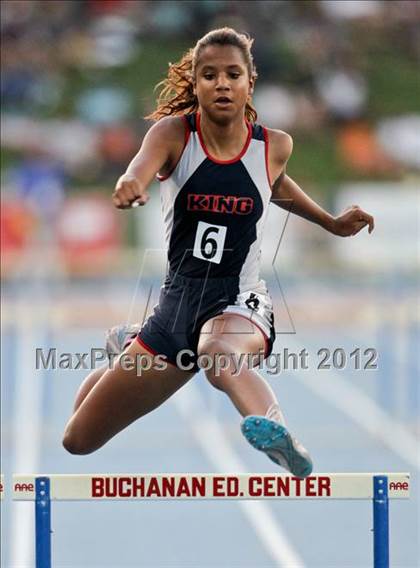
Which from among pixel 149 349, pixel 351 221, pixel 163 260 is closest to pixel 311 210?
pixel 351 221

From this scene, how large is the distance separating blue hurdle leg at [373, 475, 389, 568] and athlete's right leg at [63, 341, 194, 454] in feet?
2.33

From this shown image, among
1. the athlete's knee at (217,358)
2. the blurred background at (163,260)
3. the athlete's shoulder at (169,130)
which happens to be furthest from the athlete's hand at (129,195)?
the blurred background at (163,260)

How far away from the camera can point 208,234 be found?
430 cm

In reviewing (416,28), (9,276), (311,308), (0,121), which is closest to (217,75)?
(9,276)

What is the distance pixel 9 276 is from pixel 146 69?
9.89 meters

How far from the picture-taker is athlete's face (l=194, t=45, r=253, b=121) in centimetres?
416

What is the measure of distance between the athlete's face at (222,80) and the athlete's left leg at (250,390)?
2.18 ft

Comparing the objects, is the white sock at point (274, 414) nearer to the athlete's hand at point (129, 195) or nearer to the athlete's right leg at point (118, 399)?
the athlete's right leg at point (118, 399)

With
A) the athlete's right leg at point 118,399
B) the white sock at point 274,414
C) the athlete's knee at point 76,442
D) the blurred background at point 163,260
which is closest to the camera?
the white sock at point 274,414

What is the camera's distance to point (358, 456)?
8.95 metres

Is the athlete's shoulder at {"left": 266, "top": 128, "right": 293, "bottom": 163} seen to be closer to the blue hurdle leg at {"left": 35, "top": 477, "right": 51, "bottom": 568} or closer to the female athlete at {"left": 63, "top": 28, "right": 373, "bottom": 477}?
the female athlete at {"left": 63, "top": 28, "right": 373, "bottom": 477}

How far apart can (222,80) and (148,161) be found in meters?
0.35

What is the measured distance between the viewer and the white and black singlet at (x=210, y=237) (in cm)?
426

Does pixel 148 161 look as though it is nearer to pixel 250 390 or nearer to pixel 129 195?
pixel 129 195
